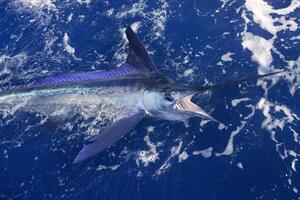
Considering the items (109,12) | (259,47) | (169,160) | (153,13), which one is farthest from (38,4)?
(169,160)

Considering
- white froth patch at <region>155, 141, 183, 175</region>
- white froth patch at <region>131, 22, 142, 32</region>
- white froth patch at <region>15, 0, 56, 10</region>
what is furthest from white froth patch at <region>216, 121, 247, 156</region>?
white froth patch at <region>15, 0, 56, 10</region>

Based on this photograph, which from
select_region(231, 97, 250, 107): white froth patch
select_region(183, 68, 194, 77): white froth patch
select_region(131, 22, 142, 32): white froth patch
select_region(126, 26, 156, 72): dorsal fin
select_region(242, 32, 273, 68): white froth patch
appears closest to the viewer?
select_region(126, 26, 156, 72): dorsal fin

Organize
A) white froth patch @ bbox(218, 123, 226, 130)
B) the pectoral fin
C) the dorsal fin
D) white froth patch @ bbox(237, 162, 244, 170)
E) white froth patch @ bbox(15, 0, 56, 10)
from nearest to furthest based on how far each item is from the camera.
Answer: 1. the pectoral fin
2. white froth patch @ bbox(237, 162, 244, 170)
3. white froth patch @ bbox(218, 123, 226, 130)
4. the dorsal fin
5. white froth patch @ bbox(15, 0, 56, 10)

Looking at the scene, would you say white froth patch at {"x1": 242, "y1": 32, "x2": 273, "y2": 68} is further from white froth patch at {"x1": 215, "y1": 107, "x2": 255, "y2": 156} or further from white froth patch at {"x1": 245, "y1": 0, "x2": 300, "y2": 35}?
white froth patch at {"x1": 215, "y1": 107, "x2": 255, "y2": 156}

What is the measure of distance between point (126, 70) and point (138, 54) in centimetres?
36

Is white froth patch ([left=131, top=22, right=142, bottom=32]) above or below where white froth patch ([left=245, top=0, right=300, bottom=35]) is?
above

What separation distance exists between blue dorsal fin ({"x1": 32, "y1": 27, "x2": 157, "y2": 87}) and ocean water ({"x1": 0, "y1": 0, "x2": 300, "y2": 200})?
0.61 metres

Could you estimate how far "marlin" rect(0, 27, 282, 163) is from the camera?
258 inches

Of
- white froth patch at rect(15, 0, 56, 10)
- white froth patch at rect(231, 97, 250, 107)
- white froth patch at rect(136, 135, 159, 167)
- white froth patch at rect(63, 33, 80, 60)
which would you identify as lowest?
white froth patch at rect(231, 97, 250, 107)

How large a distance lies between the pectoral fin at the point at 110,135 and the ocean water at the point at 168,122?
0.94 feet

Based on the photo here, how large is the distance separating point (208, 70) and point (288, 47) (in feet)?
5.50

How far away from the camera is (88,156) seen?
20.7 feet

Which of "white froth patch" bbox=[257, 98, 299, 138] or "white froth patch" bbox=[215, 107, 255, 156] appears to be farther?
"white froth patch" bbox=[257, 98, 299, 138]

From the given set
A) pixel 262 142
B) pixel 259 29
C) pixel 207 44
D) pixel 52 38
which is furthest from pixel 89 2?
pixel 262 142
